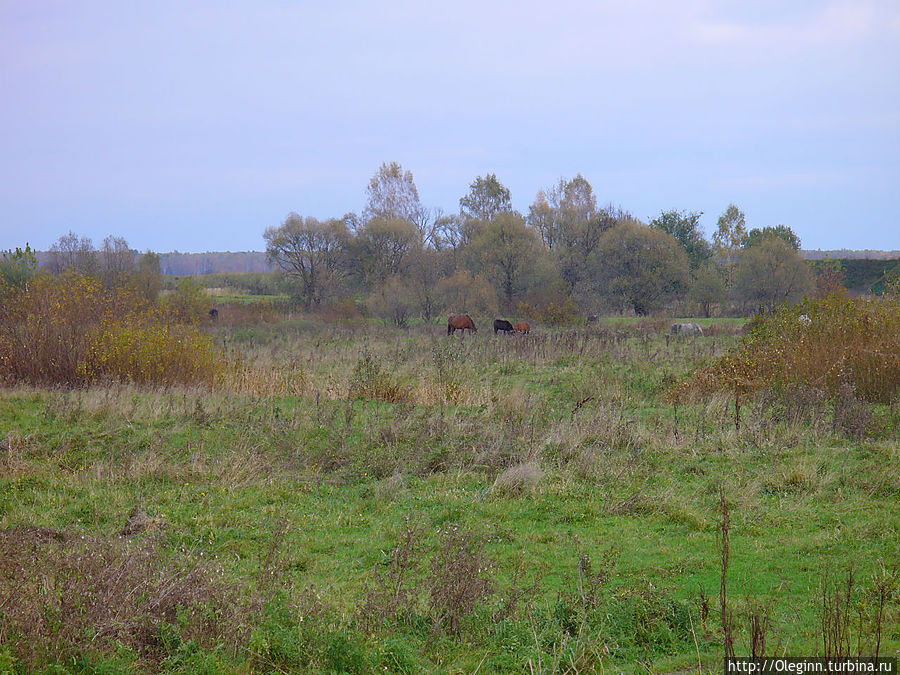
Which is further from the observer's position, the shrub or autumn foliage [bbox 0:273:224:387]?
autumn foliage [bbox 0:273:224:387]

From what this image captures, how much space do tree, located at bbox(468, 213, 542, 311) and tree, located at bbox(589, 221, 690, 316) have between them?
4.50 metres

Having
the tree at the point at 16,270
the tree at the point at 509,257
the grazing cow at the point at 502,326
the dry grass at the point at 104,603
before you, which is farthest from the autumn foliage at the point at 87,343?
the tree at the point at 509,257

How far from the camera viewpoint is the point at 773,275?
40.2 metres

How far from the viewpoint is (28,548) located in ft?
16.4

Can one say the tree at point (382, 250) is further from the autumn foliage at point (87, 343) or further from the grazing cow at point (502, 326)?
the autumn foliage at point (87, 343)

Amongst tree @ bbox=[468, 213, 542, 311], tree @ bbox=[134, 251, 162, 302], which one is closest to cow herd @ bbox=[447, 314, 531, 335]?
Answer: tree @ bbox=[134, 251, 162, 302]

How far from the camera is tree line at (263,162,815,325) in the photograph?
39.0 metres

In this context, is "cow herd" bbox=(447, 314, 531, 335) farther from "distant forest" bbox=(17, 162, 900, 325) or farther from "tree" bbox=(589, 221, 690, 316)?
"tree" bbox=(589, 221, 690, 316)

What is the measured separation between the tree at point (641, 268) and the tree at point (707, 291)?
733 mm

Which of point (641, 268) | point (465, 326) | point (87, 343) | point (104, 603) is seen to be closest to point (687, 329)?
point (465, 326)

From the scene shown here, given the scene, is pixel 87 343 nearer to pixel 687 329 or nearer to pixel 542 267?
pixel 687 329

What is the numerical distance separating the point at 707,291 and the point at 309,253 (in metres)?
25.0

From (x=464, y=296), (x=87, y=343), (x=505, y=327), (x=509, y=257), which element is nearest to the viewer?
(x=87, y=343)

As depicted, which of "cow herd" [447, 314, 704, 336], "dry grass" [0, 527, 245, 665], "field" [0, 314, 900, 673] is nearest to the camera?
"dry grass" [0, 527, 245, 665]
